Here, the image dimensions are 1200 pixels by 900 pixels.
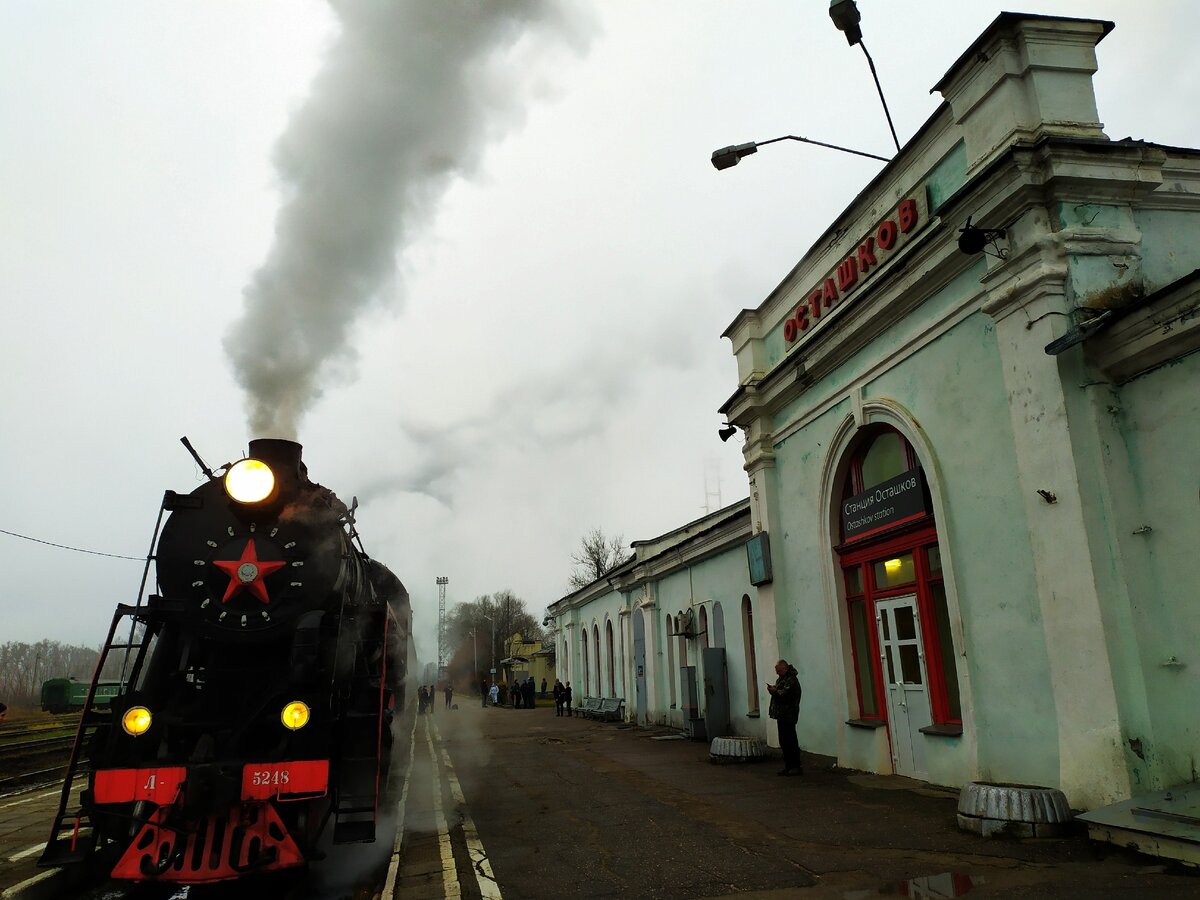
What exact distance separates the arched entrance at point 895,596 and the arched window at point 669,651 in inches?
327

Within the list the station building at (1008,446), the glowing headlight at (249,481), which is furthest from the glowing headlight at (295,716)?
the station building at (1008,446)

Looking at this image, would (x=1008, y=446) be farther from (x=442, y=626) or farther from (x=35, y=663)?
(x=35, y=663)

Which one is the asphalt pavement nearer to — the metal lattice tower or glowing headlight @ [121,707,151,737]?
glowing headlight @ [121,707,151,737]

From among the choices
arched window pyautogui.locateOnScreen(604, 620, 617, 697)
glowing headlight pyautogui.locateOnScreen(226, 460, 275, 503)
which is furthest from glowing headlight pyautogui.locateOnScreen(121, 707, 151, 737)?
arched window pyautogui.locateOnScreen(604, 620, 617, 697)

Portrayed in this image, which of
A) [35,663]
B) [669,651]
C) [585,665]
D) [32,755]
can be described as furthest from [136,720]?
[35,663]

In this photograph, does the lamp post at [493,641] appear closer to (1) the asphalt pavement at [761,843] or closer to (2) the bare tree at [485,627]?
(2) the bare tree at [485,627]

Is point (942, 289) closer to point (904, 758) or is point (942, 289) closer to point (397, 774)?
point (904, 758)

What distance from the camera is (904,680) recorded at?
8.88 meters

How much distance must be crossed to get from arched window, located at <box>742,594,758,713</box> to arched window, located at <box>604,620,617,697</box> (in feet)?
33.4

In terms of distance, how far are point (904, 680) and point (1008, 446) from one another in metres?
3.34

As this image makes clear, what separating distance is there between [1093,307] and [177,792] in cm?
777

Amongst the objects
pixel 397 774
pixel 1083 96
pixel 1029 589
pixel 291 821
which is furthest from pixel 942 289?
pixel 397 774

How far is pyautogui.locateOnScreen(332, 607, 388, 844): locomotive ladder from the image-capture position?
5.37m

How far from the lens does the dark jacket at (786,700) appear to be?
31.1 ft
